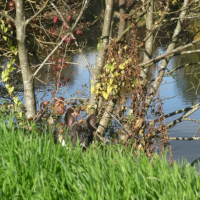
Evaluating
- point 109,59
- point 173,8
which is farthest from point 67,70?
point 109,59

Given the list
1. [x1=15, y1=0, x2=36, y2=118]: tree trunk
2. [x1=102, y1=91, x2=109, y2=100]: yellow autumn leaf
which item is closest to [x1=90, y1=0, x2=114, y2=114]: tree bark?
[x1=102, y1=91, x2=109, y2=100]: yellow autumn leaf

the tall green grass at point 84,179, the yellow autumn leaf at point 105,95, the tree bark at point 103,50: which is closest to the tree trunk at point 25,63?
the tree bark at point 103,50

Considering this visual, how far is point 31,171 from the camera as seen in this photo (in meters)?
3.55

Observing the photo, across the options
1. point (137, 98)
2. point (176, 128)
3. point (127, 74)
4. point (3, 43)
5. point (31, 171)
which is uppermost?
point (3, 43)

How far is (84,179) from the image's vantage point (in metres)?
3.28

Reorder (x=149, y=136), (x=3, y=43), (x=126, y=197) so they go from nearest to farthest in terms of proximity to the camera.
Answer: (x=126, y=197)
(x=149, y=136)
(x=3, y=43)

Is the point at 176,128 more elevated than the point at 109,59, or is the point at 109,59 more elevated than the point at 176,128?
the point at 109,59

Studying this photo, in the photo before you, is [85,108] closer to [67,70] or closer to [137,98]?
[137,98]

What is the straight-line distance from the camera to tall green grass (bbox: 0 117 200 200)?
3.08 metres

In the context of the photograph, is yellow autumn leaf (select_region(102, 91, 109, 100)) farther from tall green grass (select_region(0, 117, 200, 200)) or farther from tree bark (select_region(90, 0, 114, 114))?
tall green grass (select_region(0, 117, 200, 200))

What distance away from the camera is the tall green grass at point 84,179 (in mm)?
3084

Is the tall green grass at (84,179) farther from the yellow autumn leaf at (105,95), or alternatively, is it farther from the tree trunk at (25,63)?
the tree trunk at (25,63)

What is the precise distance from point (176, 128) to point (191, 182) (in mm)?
7723

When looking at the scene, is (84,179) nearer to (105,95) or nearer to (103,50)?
(105,95)
